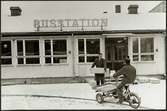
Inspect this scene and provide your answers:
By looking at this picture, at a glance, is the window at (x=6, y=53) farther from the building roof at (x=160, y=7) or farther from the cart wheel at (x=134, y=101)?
the building roof at (x=160, y=7)

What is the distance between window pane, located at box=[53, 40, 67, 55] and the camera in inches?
860

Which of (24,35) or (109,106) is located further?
(24,35)

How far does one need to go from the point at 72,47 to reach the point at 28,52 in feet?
9.45

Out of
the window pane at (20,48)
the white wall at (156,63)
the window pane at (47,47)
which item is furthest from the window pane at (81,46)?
the window pane at (20,48)

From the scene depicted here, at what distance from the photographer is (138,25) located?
905 inches

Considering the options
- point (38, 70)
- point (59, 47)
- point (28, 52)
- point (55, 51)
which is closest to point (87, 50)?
point (59, 47)

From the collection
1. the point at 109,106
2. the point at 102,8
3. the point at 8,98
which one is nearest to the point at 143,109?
the point at 109,106

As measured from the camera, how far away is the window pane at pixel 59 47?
71.7 ft

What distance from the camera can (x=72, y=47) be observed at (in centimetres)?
2178

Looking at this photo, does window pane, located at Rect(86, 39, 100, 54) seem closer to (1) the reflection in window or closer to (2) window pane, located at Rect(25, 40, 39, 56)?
(2) window pane, located at Rect(25, 40, 39, 56)

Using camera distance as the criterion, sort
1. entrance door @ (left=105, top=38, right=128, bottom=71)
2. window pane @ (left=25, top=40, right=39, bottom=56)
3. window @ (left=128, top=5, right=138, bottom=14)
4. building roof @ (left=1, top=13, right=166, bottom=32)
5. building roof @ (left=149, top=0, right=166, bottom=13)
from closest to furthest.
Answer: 1. window pane @ (left=25, top=40, right=39, bottom=56)
2. entrance door @ (left=105, top=38, right=128, bottom=71)
3. building roof @ (left=1, top=13, right=166, bottom=32)
4. window @ (left=128, top=5, right=138, bottom=14)
5. building roof @ (left=149, top=0, right=166, bottom=13)

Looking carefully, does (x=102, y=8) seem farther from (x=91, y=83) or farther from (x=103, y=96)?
(x=103, y=96)

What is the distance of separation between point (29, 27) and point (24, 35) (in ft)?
3.59

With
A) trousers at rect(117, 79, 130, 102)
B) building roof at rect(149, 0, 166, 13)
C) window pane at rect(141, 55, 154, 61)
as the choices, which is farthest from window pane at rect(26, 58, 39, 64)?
building roof at rect(149, 0, 166, 13)
